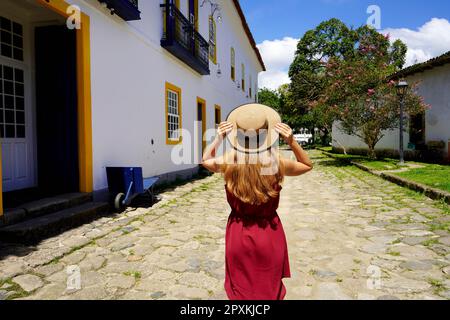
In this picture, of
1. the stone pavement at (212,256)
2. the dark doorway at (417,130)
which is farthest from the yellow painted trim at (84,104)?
the dark doorway at (417,130)

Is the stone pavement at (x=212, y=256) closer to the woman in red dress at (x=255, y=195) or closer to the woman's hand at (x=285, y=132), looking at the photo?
the woman in red dress at (x=255, y=195)

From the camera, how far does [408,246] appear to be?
13.8 ft

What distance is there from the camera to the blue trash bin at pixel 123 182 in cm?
627

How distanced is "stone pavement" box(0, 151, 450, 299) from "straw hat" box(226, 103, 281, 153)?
5.36 feet

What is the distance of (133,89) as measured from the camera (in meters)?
7.89

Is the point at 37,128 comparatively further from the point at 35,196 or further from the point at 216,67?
the point at 216,67

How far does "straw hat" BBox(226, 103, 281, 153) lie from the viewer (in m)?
1.91

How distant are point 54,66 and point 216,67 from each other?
9729 mm

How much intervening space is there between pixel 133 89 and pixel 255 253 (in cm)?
666

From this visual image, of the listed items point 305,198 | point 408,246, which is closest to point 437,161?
point 305,198

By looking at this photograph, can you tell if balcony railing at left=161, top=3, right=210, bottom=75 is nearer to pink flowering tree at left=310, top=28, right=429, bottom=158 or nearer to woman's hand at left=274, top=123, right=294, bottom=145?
pink flowering tree at left=310, top=28, right=429, bottom=158

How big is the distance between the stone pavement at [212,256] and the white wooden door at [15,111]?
215cm

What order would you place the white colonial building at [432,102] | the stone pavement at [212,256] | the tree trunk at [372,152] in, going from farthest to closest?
the tree trunk at [372,152] < the white colonial building at [432,102] < the stone pavement at [212,256]

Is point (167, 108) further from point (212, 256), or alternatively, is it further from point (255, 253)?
point (255, 253)
